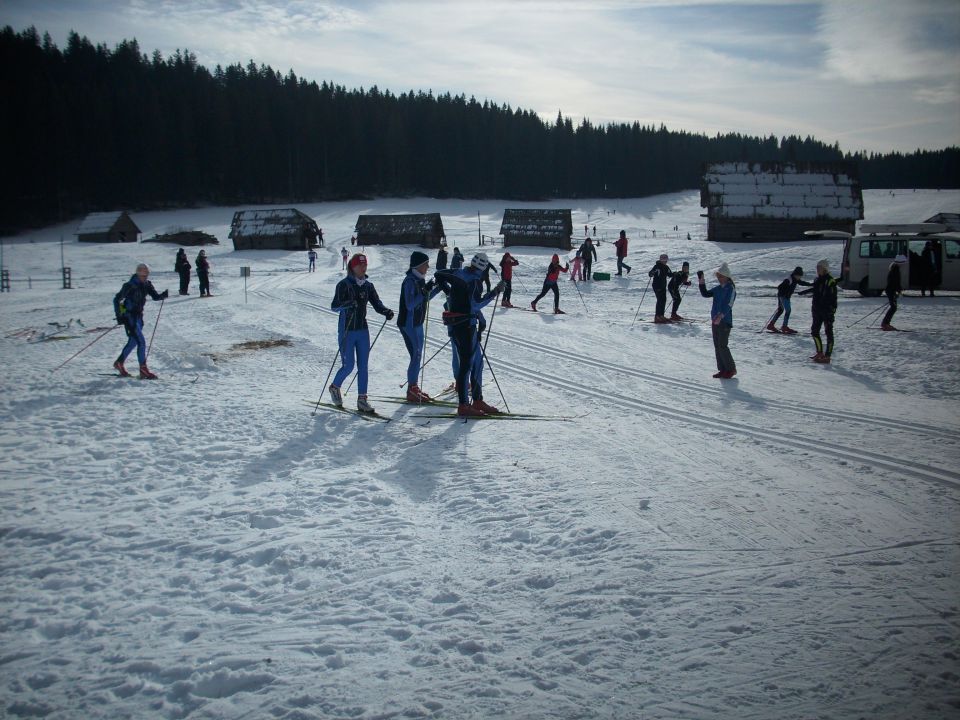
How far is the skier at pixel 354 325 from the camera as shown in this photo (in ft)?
25.0

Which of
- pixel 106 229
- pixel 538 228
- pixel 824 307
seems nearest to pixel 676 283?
pixel 824 307

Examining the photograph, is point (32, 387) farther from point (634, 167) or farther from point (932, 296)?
point (634, 167)

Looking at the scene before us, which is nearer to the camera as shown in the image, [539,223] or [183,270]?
[183,270]

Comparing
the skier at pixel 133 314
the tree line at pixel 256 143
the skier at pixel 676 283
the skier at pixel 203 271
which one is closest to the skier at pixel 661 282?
the skier at pixel 676 283

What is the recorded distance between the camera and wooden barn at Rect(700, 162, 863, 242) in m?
32.1

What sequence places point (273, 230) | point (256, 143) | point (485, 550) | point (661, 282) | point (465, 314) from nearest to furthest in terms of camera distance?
1. point (485, 550)
2. point (465, 314)
3. point (661, 282)
4. point (273, 230)
5. point (256, 143)

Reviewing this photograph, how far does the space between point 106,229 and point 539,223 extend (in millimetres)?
35611

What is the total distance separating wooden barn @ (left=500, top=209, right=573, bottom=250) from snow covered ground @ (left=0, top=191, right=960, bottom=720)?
31499 millimetres

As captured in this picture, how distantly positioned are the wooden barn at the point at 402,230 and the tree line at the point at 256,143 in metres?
34.2

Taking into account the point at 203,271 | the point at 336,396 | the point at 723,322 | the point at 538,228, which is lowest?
the point at 336,396

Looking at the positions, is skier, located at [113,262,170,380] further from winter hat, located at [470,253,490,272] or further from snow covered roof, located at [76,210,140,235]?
snow covered roof, located at [76,210,140,235]

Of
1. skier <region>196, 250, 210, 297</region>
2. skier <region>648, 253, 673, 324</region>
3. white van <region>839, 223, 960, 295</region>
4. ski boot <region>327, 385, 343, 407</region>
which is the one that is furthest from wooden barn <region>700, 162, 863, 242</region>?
ski boot <region>327, 385, 343, 407</region>

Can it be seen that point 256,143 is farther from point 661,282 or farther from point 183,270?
point 661,282

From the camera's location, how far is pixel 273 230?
144 ft
